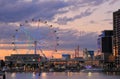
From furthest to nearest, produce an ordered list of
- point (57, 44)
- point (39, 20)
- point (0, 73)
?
point (57, 44) → point (39, 20) → point (0, 73)

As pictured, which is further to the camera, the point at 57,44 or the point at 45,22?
the point at 57,44

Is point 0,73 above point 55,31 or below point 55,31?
below

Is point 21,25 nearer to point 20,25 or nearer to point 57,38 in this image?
point 20,25

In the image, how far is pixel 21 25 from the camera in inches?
6703

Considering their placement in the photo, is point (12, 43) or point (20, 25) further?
point (12, 43)

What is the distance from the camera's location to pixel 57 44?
18062cm

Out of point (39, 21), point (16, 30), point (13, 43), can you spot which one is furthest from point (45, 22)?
point (13, 43)

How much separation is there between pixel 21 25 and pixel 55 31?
45.2 feet

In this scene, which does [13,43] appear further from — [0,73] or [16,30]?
[0,73]

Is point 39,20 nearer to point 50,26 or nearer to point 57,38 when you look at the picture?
point 50,26

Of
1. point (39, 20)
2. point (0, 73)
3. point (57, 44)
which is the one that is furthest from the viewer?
point (57, 44)

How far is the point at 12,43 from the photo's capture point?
189 meters

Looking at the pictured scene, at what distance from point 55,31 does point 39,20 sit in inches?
386

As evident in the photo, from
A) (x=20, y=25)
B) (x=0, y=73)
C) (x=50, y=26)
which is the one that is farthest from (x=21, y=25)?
(x=0, y=73)
